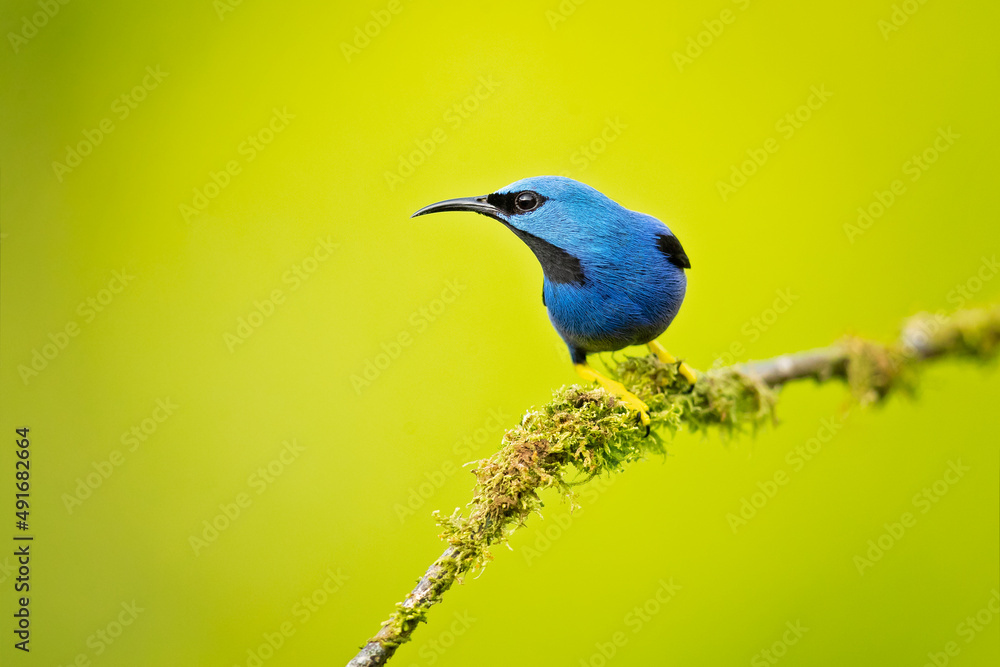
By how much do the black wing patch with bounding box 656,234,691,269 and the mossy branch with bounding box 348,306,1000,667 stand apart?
58cm

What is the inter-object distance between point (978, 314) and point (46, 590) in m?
6.24

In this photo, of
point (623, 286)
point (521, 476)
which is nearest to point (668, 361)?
point (623, 286)

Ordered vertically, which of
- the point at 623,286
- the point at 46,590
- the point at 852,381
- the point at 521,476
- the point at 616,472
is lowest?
the point at 46,590

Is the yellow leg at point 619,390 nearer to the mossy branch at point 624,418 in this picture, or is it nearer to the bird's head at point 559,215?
the mossy branch at point 624,418

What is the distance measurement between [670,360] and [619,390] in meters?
0.59

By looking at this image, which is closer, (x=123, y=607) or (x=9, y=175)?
(x=123, y=607)

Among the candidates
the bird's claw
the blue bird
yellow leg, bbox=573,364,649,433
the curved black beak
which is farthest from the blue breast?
the curved black beak

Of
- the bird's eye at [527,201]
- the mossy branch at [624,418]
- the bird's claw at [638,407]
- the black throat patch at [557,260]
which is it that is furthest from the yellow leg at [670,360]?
the bird's eye at [527,201]

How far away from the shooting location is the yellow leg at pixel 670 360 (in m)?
3.76

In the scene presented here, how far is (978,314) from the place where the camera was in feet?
13.0

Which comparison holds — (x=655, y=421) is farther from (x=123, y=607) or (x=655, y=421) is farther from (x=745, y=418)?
(x=123, y=607)

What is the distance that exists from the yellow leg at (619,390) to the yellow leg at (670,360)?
1.20 feet

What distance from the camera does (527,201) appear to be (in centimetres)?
330

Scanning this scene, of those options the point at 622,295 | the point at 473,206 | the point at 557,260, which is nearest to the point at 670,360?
the point at 622,295
